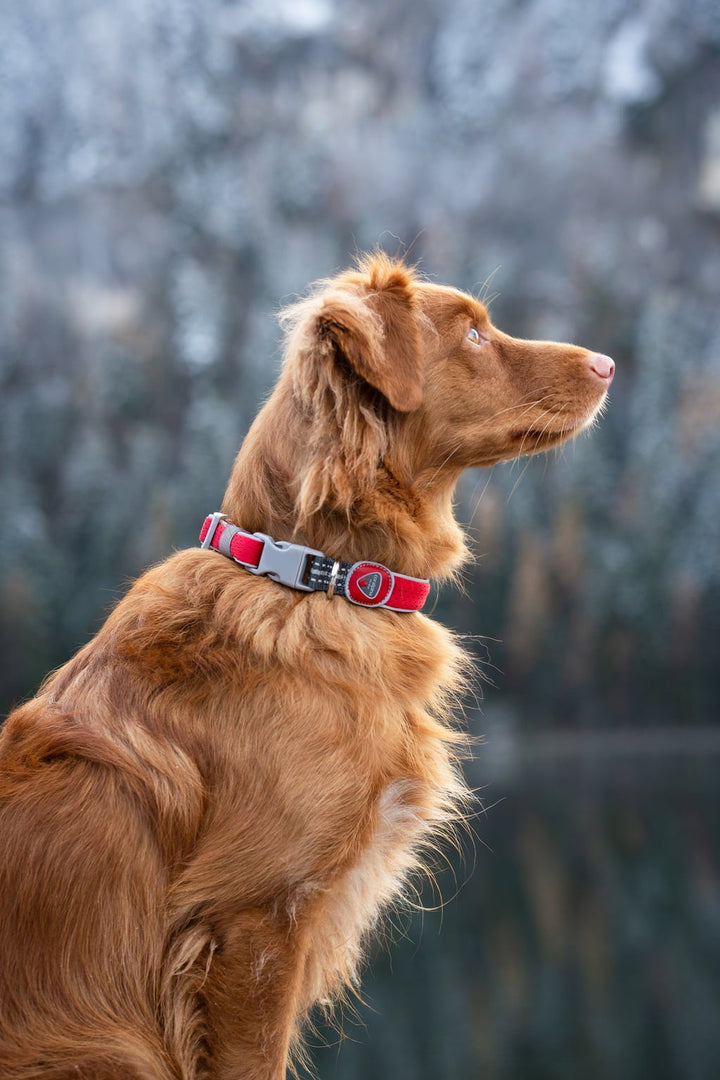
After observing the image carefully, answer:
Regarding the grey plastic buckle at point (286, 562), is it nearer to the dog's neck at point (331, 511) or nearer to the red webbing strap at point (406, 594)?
the dog's neck at point (331, 511)

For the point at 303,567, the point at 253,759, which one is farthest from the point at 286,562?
the point at 253,759

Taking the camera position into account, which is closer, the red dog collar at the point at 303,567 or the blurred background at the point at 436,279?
the red dog collar at the point at 303,567

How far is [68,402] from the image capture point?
18328mm

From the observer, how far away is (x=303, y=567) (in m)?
2.33

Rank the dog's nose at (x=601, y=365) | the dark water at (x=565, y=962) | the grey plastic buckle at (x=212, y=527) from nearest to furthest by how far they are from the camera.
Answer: the grey plastic buckle at (x=212, y=527) → the dog's nose at (x=601, y=365) → the dark water at (x=565, y=962)

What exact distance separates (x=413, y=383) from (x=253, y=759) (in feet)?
3.18

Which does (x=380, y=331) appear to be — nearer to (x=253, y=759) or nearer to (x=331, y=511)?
(x=331, y=511)

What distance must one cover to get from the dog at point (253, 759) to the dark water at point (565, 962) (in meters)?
2.89

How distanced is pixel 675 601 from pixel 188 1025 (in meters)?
16.4

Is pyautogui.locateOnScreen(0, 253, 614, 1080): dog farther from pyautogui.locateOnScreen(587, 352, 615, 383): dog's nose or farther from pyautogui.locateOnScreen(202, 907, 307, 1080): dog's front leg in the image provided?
pyautogui.locateOnScreen(587, 352, 615, 383): dog's nose

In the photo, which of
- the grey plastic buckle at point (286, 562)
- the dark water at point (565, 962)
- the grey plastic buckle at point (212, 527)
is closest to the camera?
the grey plastic buckle at point (286, 562)

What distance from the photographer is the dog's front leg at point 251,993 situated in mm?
2092

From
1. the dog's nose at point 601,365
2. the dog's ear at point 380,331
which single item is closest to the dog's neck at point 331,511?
the dog's ear at point 380,331

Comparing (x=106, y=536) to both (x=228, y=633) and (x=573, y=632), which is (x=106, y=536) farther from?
(x=228, y=633)
